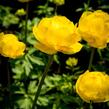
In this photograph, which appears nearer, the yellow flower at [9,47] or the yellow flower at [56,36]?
the yellow flower at [56,36]

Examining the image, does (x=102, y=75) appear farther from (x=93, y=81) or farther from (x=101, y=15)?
(x=101, y=15)

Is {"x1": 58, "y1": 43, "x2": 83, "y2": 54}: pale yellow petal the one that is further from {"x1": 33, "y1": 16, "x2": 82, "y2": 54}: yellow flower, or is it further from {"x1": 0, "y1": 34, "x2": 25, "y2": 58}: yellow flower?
{"x1": 0, "y1": 34, "x2": 25, "y2": 58}: yellow flower

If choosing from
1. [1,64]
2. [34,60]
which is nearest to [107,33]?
[34,60]

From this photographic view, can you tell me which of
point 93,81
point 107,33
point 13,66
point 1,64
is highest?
point 107,33

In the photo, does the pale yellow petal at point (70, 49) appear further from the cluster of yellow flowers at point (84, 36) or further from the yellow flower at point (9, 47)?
the yellow flower at point (9, 47)

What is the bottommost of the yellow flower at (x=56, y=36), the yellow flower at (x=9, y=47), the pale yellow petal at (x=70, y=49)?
the yellow flower at (x=9, y=47)

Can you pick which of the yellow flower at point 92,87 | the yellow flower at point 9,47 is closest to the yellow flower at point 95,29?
the yellow flower at point 92,87
